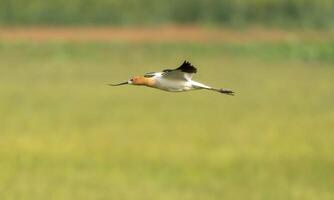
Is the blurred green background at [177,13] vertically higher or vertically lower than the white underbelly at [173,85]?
lower

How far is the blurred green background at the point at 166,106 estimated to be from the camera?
2120cm

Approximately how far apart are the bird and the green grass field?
12404 millimetres

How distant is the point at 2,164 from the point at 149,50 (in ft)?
89.5

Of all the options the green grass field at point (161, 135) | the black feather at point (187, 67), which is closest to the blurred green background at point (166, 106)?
the green grass field at point (161, 135)

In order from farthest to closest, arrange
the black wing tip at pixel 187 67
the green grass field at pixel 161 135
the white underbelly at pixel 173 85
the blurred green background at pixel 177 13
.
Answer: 1. the blurred green background at pixel 177 13
2. the green grass field at pixel 161 135
3. the black wing tip at pixel 187 67
4. the white underbelly at pixel 173 85

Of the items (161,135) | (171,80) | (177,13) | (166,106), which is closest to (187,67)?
(171,80)

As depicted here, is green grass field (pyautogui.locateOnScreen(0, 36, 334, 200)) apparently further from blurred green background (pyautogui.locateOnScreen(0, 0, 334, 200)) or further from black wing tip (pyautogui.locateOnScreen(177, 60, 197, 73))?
black wing tip (pyautogui.locateOnScreen(177, 60, 197, 73))

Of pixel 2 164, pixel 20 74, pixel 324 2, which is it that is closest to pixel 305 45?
pixel 324 2

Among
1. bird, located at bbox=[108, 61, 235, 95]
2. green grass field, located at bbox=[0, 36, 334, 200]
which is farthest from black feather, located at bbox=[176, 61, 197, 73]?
green grass field, located at bbox=[0, 36, 334, 200]

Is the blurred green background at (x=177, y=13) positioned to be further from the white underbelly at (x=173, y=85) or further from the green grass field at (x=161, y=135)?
the white underbelly at (x=173, y=85)

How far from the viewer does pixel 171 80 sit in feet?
11.1

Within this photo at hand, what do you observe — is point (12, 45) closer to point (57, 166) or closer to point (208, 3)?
point (208, 3)

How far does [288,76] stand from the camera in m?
40.5

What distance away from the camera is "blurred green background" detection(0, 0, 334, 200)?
835 inches
